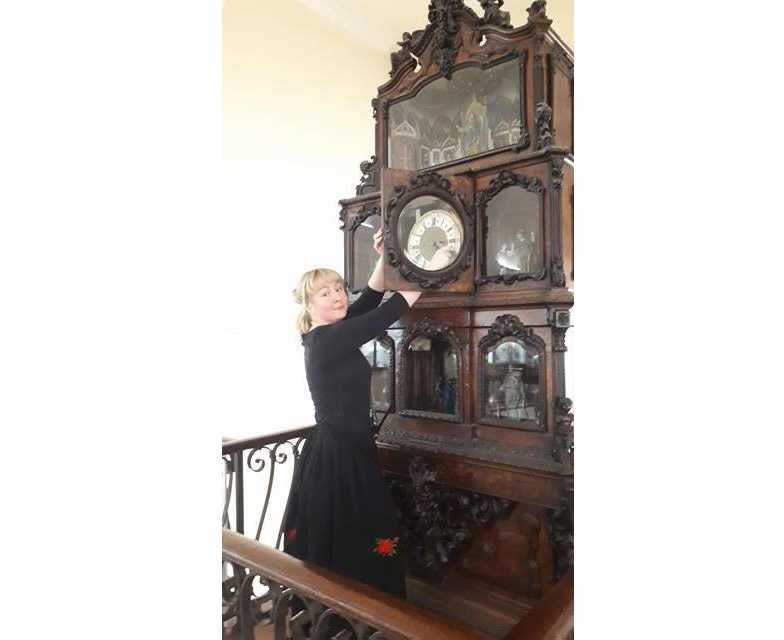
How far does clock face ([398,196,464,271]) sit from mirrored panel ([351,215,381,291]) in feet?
1.16

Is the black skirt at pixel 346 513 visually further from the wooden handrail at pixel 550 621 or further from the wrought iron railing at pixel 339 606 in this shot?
the wooden handrail at pixel 550 621

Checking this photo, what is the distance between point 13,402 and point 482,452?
1303 millimetres

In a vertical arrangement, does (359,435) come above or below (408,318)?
below

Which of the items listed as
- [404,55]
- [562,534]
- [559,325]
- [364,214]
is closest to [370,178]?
[364,214]

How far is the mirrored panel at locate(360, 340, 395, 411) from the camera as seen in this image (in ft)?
5.63

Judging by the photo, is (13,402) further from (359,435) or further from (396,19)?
(396,19)

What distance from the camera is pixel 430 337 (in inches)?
64.1

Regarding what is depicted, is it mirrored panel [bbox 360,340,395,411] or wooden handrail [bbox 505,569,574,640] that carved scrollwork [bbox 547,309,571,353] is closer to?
mirrored panel [bbox 360,340,395,411]

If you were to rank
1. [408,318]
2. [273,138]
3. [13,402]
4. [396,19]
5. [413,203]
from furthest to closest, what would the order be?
1. [396,19]
2. [273,138]
3. [408,318]
4. [413,203]
5. [13,402]

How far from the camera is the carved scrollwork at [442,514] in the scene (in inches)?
59.1

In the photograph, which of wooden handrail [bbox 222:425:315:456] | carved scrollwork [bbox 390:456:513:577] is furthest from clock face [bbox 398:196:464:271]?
wooden handrail [bbox 222:425:315:456]
